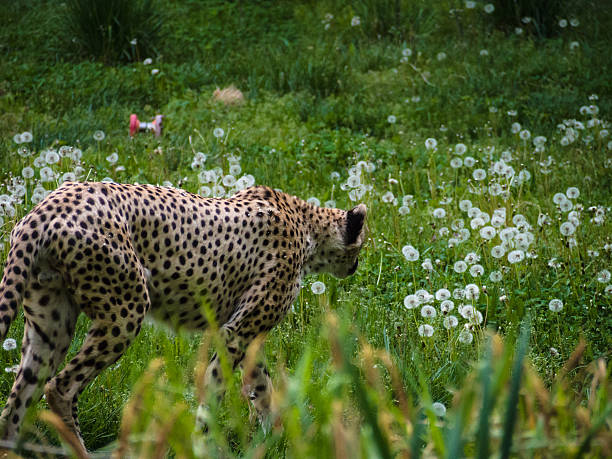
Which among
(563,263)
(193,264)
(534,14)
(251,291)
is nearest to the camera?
(193,264)

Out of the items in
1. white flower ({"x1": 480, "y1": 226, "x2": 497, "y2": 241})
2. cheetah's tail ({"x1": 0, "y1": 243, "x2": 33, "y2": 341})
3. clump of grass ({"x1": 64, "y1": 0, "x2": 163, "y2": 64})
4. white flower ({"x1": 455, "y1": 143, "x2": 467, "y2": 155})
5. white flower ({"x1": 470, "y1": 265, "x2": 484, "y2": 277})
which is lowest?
clump of grass ({"x1": 64, "y1": 0, "x2": 163, "y2": 64})

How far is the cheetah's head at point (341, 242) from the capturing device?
4.76 metres

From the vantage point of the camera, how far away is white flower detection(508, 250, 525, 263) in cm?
528

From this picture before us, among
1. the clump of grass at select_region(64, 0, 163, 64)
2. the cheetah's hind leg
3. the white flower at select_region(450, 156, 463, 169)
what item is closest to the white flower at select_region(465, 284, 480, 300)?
the cheetah's hind leg

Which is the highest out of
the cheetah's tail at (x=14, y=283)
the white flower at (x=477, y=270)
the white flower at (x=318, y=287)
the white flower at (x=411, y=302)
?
the cheetah's tail at (x=14, y=283)

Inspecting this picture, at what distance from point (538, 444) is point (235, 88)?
861cm

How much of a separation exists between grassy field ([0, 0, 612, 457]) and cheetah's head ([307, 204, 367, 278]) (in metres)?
0.37

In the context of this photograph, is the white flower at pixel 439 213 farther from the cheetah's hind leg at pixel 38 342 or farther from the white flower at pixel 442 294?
the cheetah's hind leg at pixel 38 342

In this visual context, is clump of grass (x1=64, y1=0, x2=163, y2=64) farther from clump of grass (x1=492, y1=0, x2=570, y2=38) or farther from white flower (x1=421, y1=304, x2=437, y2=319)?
white flower (x1=421, y1=304, x2=437, y2=319)

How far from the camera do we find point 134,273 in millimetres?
3338

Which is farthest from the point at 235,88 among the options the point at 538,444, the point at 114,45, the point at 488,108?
the point at 538,444

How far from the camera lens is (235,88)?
1002cm

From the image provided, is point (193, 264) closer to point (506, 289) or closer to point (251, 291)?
point (251, 291)

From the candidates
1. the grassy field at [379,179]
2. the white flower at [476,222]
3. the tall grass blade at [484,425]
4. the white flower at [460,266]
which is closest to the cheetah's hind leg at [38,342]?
the grassy field at [379,179]
